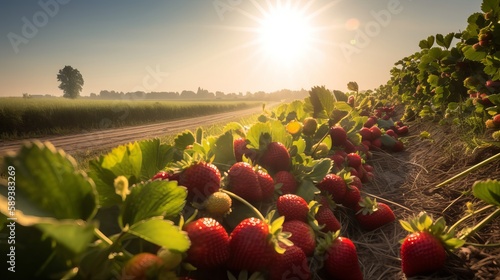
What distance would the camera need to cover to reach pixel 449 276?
142 cm

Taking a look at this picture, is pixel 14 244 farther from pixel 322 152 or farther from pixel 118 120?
pixel 118 120

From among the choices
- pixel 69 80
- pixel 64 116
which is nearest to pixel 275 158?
pixel 64 116

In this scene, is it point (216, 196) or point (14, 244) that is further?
point (216, 196)

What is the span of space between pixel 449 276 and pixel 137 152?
1.54 m

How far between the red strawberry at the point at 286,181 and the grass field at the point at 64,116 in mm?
18695

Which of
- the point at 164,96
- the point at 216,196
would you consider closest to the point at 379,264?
the point at 216,196

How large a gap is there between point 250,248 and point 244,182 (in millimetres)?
398

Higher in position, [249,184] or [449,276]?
[249,184]

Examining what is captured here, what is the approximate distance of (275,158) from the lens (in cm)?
175

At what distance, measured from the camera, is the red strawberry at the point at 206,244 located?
3.16 ft

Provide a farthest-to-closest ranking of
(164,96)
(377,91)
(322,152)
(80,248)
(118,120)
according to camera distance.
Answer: (164,96), (118,120), (377,91), (322,152), (80,248)

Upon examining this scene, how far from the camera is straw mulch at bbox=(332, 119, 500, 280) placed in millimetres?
1505

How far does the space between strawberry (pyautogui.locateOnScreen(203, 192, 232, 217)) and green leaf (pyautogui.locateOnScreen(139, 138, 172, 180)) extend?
0.97 feet

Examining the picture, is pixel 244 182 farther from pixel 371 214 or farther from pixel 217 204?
pixel 371 214
